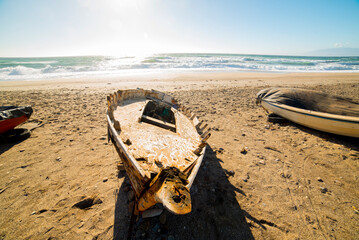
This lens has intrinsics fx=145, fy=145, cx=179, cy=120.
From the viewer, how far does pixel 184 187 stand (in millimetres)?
1948

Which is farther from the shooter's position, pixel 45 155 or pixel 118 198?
pixel 45 155

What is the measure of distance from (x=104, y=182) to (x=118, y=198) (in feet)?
2.29

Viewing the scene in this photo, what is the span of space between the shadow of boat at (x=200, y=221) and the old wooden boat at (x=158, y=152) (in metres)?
0.52

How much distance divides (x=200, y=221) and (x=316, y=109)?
701 cm

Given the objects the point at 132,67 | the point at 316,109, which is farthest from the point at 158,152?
the point at 132,67

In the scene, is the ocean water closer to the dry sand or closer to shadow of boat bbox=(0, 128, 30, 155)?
shadow of boat bbox=(0, 128, 30, 155)

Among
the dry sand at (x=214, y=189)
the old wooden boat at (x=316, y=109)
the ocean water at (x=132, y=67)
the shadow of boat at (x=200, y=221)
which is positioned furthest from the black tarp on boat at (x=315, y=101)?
the ocean water at (x=132, y=67)

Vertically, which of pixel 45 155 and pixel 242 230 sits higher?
pixel 45 155

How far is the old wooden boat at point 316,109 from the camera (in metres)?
4.79

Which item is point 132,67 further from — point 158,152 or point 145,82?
point 158,152

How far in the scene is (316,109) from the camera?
20.7 feet

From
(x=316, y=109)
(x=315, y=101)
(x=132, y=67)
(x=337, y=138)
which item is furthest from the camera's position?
(x=132, y=67)

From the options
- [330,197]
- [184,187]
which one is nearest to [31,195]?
[184,187]

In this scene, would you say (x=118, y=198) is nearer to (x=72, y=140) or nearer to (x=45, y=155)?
(x=45, y=155)
